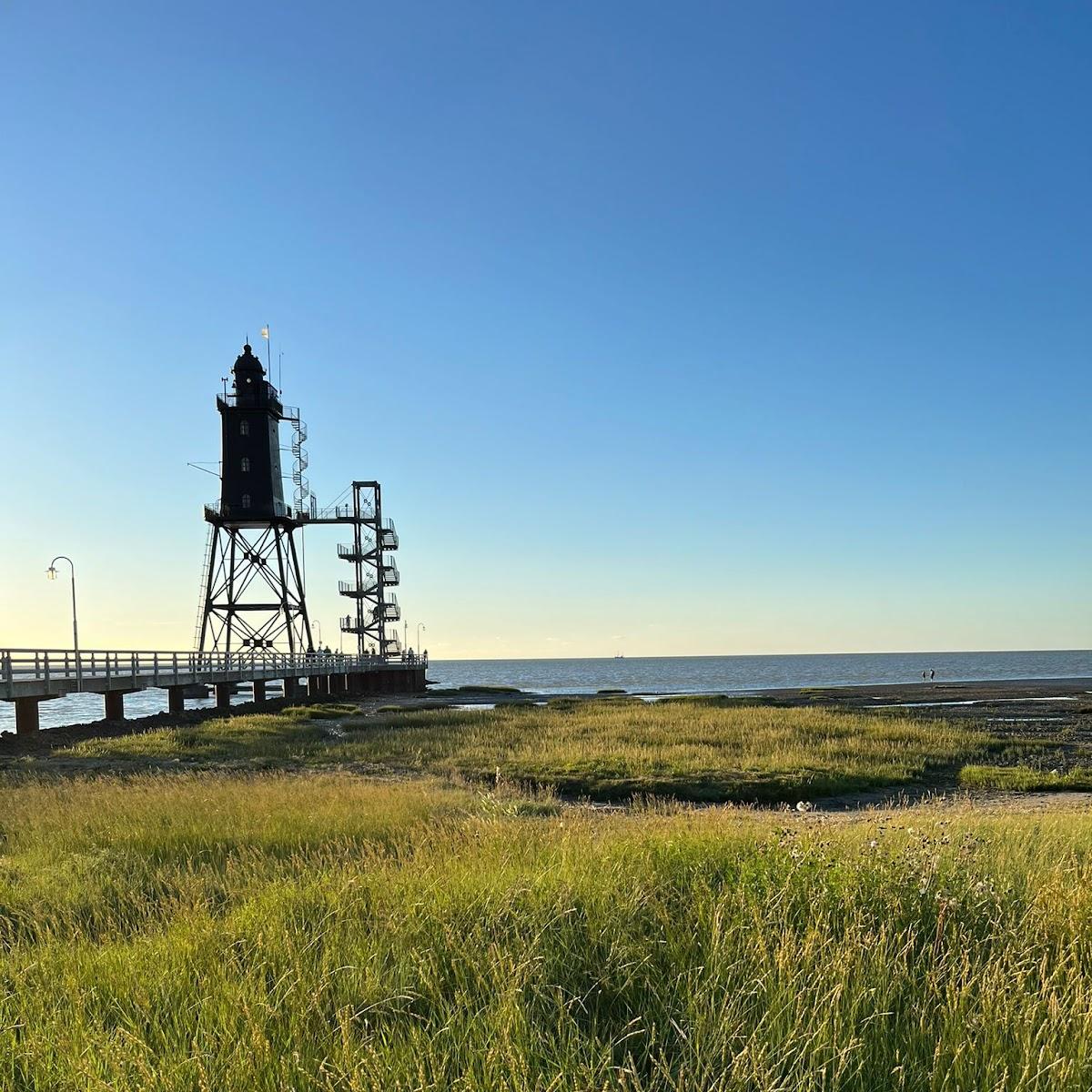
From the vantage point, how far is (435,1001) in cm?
425

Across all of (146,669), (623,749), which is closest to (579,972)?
(623,749)

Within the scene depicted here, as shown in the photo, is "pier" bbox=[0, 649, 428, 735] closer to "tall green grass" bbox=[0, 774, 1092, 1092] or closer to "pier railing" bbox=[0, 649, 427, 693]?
"pier railing" bbox=[0, 649, 427, 693]

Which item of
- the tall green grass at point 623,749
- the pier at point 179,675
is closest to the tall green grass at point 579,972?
the tall green grass at point 623,749


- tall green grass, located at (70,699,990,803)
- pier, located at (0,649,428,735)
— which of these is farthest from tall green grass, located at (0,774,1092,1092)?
pier, located at (0,649,428,735)

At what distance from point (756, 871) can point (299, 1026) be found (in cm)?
309

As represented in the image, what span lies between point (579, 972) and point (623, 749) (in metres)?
20.4

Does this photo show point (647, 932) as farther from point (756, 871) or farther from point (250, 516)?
point (250, 516)

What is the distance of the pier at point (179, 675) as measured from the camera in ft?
91.1

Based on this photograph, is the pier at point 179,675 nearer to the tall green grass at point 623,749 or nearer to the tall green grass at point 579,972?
the tall green grass at point 623,749

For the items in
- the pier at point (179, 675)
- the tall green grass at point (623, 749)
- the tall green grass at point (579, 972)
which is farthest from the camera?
the pier at point (179, 675)

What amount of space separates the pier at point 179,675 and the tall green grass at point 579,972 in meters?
22.8

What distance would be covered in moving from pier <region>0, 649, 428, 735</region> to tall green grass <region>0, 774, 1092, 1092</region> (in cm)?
2277

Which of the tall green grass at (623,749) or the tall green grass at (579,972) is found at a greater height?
the tall green grass at (579,972)

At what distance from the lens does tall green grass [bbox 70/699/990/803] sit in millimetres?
19672
